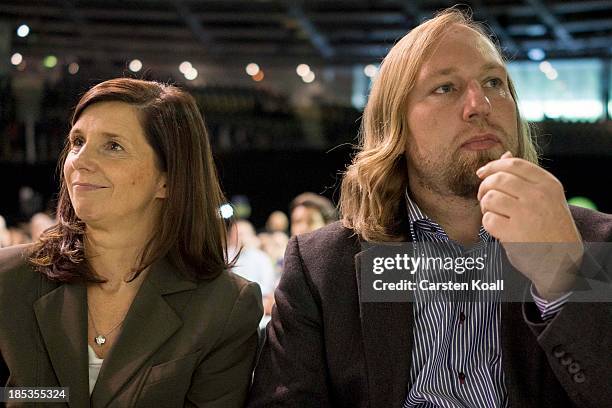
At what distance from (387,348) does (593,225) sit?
0.51 metres

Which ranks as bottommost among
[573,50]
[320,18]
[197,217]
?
[197,217]

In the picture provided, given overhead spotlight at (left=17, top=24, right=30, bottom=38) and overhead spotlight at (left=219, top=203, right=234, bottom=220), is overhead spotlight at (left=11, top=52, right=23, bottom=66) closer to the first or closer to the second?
overhead spotlight at (left=17, top=24, right=30, bottom=38)

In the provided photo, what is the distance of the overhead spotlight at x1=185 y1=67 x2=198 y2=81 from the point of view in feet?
31.8

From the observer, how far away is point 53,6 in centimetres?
1023

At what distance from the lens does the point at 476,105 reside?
1645mm

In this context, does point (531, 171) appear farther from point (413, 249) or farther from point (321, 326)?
point (321, 326)

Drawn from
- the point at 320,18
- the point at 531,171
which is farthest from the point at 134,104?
the point at 320,18

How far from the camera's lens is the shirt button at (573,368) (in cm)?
140

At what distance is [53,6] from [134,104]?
922cm

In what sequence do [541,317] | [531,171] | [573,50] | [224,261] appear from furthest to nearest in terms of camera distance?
[573,50] < [224,261] < [541,317] < [531,171]

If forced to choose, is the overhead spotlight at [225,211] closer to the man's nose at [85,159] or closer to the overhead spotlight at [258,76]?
the man's nose at [85,159]

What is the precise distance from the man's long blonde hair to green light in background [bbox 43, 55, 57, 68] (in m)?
7.55

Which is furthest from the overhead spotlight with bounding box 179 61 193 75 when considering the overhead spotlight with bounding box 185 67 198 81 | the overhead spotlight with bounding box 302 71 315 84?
the overhead spotlight with bounding box 302 71 315 84

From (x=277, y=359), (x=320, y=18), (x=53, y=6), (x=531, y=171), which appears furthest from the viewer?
(x=320, y=18)
